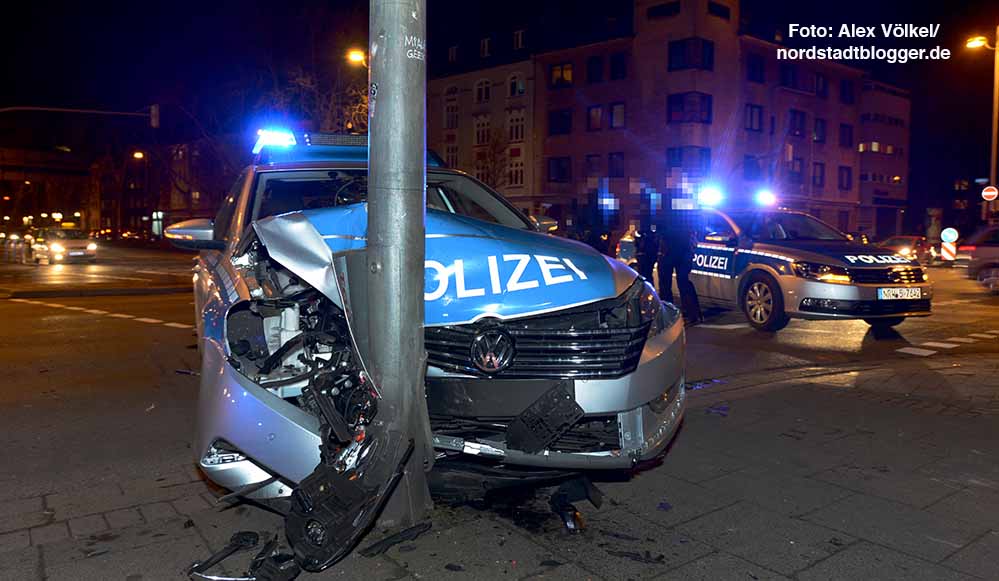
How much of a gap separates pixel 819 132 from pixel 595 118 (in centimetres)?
1536

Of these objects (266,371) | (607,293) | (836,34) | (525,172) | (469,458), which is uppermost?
(836,34)

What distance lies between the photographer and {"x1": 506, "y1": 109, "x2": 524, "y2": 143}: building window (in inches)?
1937

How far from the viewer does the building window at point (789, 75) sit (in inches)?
1805

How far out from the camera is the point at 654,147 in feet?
139

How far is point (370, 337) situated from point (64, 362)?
6050mm

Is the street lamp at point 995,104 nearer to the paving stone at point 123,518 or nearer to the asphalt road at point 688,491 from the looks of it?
the asphalt road at point 688,491

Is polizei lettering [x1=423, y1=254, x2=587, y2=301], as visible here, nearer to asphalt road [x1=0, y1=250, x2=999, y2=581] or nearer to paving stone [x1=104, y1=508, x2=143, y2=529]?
asphalt road [x1=0, y1=250, x2=999, y2=581]

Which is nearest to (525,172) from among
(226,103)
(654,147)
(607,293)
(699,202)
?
(654,147)

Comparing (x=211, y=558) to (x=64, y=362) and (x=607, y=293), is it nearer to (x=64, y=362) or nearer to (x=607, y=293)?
(x=607, y=293)

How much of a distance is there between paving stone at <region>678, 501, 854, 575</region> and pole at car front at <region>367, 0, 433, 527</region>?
133cm

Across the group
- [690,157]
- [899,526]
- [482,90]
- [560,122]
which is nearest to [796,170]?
[690,157]

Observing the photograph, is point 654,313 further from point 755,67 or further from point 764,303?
point 755,67

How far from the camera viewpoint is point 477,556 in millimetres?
3293

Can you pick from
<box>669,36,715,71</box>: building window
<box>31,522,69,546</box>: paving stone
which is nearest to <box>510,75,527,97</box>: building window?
<box>669,36,715,71</box>: building window
